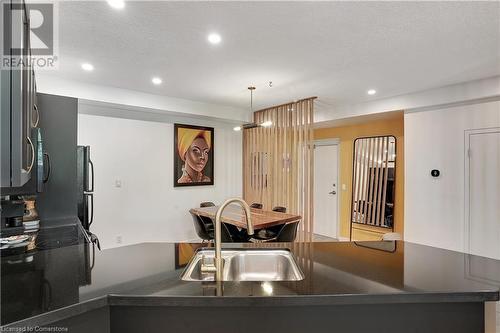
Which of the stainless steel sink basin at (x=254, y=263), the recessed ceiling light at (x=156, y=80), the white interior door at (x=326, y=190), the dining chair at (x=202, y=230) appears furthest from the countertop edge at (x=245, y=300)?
the white interior door at (x=326, y=190)

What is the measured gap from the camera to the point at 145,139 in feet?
16.1

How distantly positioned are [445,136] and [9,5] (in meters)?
4.77

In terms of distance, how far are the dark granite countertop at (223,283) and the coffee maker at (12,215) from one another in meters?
1.10

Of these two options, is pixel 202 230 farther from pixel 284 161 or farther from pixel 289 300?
pixel 289 300

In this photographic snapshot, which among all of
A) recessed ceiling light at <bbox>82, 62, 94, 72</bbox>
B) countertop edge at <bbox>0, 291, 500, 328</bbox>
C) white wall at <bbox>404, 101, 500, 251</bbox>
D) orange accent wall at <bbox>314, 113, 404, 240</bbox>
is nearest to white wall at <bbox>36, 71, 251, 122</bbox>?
recessed ceiling light at <bbox>82, 62, 94, 72</bbox>

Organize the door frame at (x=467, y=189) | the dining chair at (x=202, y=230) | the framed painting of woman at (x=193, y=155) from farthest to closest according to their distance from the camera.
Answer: the framed painting of woman at (x=193, y=155), the dining chair at (x=202, y=230), the door frame at (x=467, y=189)

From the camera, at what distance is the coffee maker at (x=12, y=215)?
230 centimetres

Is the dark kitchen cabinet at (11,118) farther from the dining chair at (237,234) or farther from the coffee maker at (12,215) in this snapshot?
the dining chair at (237,234)

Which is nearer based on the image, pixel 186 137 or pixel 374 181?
pixel 374 181

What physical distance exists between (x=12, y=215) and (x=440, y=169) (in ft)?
16.8

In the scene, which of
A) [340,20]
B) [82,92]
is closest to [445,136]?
[340,20]

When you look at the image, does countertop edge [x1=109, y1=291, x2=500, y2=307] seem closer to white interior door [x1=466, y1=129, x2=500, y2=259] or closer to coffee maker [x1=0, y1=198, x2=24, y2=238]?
coffee maker [x1=0, y1=198, x2=24, y2=238]

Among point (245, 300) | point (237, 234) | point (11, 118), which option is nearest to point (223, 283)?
point (245, 300)

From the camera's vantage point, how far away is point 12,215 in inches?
92.5
